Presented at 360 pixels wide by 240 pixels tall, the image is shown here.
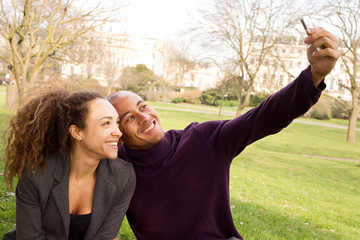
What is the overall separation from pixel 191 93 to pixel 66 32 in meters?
45.7

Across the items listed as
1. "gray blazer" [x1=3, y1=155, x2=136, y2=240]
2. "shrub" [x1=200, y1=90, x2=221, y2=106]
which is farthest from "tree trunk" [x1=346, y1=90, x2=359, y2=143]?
"shrub" [x1=200, y1=90, x2=221, y2=106]

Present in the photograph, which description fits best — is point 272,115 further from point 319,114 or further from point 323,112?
point 319,114

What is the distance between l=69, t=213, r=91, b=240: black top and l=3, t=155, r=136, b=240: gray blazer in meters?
0.07

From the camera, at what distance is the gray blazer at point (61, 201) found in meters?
2.46

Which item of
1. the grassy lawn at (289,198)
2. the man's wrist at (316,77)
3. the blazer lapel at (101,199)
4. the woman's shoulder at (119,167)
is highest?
the man's wrist at (316,77)

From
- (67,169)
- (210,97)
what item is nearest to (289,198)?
(67,169)

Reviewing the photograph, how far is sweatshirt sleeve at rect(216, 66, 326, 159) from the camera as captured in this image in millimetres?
2027

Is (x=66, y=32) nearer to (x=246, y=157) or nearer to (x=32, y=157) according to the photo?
(x=246, y=157)

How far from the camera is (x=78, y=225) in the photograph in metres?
2.63

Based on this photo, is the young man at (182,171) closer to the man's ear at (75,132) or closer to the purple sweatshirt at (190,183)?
the purple sweatshirt at (190,183)

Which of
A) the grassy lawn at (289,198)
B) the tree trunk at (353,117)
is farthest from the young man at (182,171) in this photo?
the tree trunk at (353,117)

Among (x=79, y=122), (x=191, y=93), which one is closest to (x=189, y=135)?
(x=79, y=122)

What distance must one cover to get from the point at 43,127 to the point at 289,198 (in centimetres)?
734

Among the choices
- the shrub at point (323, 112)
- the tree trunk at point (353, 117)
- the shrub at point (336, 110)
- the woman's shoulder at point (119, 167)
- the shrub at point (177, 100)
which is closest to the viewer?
the woman's shoulder at point (119, 167)
